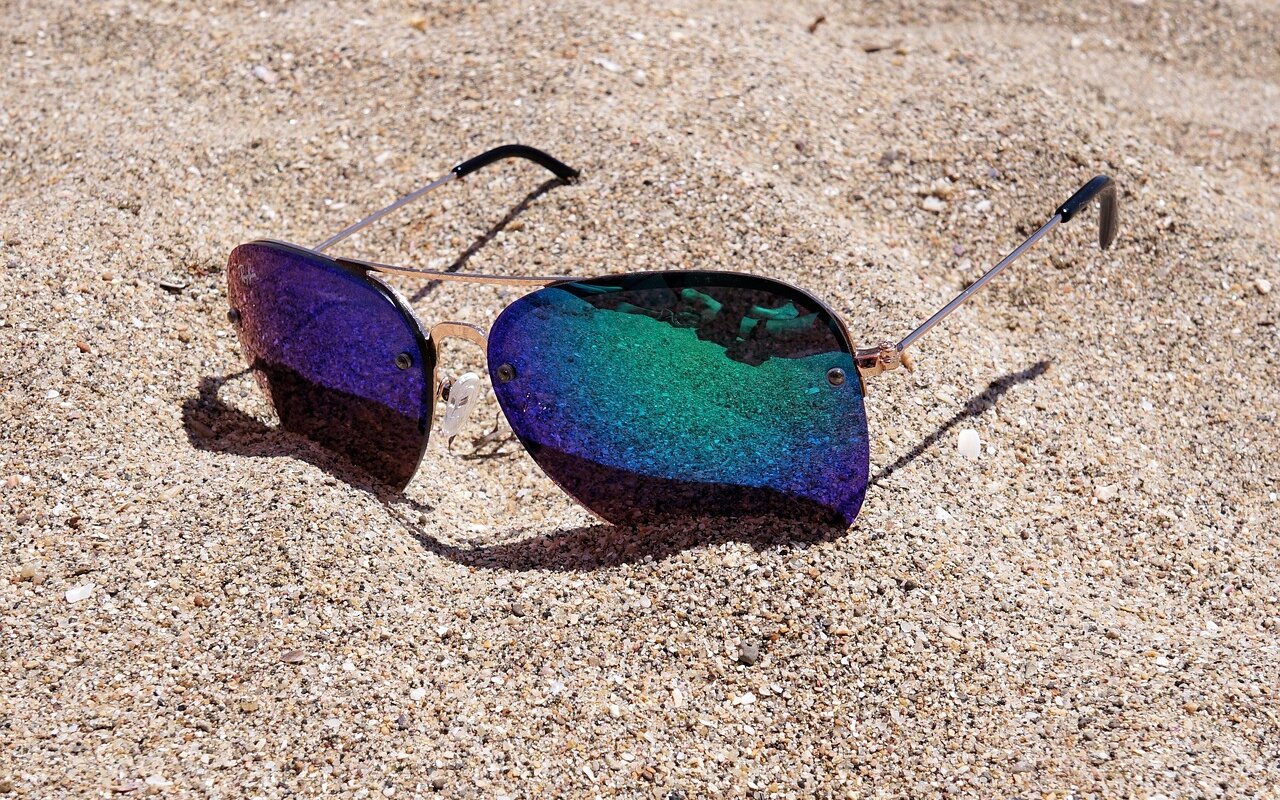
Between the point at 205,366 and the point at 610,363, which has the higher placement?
the point at 610,363

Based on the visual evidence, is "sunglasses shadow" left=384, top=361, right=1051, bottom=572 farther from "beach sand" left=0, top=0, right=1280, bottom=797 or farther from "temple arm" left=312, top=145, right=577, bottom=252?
"temple arm" left=312, top=145, right=577, bottom=252

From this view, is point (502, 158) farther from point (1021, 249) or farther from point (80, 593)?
point (80, 593)

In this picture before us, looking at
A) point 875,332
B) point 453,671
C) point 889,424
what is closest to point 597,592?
point 453,671

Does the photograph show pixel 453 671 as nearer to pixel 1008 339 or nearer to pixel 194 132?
pixel 1008 339

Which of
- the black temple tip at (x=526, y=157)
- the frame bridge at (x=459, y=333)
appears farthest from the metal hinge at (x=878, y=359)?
the black temple tip at (x=526, y=157)

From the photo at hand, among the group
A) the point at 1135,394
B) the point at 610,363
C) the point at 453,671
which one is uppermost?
the point at 610,363

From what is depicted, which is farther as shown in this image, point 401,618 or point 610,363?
point 610,363
